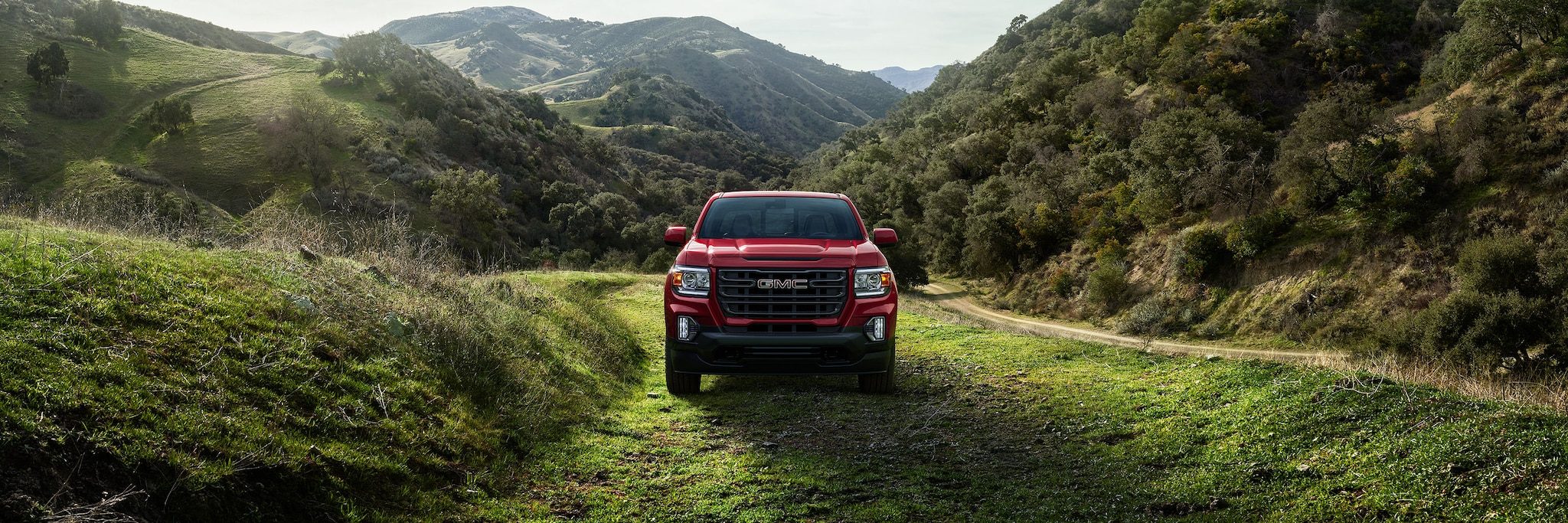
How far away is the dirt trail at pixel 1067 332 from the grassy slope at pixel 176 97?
134ft

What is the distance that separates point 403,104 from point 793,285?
248ft

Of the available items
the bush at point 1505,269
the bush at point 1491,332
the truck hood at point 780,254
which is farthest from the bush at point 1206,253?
the truck hood at point 780,254

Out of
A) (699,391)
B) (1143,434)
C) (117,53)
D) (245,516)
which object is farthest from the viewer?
(117,53)

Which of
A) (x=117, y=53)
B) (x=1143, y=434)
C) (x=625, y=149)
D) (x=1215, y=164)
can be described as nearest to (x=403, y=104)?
(x=117, y=53)

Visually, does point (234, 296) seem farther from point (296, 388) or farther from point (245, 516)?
point (245, 516)

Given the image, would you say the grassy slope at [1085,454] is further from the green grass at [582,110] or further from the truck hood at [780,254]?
the green grass at [582,110]

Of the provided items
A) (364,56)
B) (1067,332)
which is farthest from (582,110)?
(1067,332)

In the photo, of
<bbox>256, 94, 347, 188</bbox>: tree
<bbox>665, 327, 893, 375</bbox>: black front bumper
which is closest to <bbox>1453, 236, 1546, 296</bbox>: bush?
<bbox>665, 327, 893, 375</bbox>: black front bumper

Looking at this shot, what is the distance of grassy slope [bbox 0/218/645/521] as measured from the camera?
4078mm

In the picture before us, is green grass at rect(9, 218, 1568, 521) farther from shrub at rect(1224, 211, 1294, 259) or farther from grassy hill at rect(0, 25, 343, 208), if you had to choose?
grassy hill at rect(0, 25, 343, 208)

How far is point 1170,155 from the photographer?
4084 centimetres

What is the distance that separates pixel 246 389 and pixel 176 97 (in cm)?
7054

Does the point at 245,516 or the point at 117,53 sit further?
the point at 117,53

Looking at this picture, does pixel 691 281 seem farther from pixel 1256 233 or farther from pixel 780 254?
pixel 1256 233
